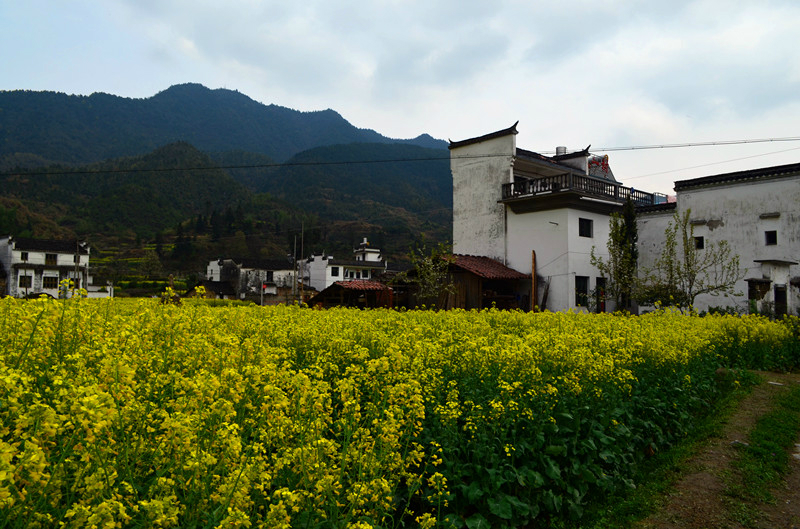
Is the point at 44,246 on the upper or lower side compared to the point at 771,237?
upper

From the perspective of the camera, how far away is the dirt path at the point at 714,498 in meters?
5.24

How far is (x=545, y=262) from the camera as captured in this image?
27.5 meters

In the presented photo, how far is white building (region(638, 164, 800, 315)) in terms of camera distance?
82.6 ft

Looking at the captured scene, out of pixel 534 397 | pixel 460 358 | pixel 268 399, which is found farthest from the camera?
pixel 460 358

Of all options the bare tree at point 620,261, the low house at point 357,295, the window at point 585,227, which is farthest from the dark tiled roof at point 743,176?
the low house at point 357,295

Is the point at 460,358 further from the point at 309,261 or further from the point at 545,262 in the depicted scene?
the point at 309,261

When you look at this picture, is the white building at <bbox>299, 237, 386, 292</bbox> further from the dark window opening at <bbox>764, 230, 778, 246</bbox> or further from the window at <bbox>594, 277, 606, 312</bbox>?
the dark window opening at <bbox>764, 230, 778, 246</bbox>

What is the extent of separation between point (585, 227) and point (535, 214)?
2926 mm

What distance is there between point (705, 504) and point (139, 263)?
85427 millimetres

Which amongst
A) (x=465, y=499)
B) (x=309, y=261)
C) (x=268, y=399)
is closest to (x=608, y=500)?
(x=465, y=499)

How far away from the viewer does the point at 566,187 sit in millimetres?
26312

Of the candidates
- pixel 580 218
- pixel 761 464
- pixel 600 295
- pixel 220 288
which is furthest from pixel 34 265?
pixel 761 464

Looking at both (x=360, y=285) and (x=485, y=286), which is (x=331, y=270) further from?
(x=485, y=286)

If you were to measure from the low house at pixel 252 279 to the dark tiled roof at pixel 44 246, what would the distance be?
16.7 metres
